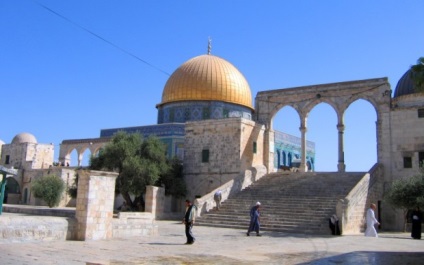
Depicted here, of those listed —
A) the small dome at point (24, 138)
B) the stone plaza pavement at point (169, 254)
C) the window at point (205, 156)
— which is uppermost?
the small dome at point (24, 138)

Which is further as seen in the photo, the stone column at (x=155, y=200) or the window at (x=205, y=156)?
the window at (x=205, y=156)

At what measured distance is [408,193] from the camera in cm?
1691

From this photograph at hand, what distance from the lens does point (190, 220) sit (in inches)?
417

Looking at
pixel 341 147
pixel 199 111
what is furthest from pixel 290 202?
pixel 199 111

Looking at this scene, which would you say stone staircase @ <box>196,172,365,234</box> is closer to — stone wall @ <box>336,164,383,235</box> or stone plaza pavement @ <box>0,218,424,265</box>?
stone wall @ <box>336,164,383,235</box>

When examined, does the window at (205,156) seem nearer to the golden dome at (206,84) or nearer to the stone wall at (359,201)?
the golden dome at (206,84)

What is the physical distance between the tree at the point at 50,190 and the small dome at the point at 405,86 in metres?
21.4

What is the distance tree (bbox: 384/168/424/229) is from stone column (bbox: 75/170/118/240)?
11.8 meters

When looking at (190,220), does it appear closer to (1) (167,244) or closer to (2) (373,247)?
(1) (167,244)

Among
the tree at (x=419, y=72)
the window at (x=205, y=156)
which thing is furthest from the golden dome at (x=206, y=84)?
the tree at (x=419, y=72)

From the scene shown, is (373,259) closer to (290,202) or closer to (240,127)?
(290,202)

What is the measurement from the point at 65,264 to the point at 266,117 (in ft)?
64.8

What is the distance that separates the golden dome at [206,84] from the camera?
3097 centimetres

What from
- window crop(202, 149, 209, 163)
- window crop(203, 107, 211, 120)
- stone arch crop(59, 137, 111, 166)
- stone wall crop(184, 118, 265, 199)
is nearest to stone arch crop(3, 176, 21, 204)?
stone arch crop(59, 137, 111, 166)
